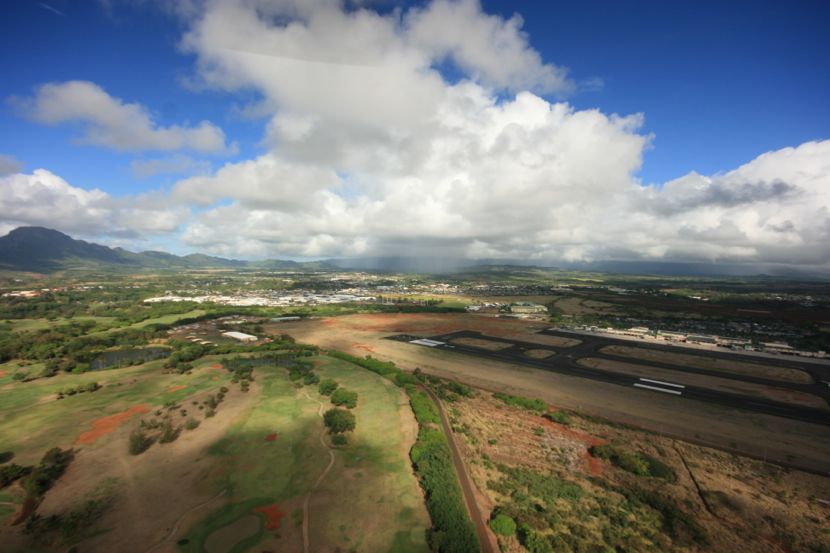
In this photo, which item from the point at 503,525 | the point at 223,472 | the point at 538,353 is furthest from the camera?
the point at 538,353

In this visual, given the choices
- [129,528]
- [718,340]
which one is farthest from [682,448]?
[718,340]

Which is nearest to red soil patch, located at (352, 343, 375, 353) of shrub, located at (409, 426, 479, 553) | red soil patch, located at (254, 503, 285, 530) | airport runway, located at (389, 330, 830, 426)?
airport runway, located at (389, 330, 830, 426)

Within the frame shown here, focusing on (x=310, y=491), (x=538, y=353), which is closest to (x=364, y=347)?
(x=538, y=353)

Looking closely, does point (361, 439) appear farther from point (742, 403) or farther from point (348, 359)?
point (742, 403)

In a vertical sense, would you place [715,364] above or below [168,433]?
below

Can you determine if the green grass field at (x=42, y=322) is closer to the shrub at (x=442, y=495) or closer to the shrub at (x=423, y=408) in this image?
the shrub at (x=423, y=408)

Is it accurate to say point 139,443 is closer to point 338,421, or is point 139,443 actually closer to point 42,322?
point 338,421

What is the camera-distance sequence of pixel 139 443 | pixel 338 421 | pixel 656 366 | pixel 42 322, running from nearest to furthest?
pixel 139 443
pixel 338 421
pixel 656 366
pixel 42 322
